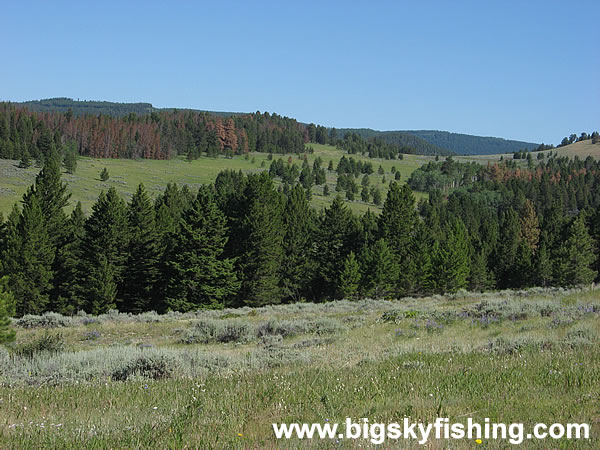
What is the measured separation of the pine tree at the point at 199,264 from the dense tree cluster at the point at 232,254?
0.09 m

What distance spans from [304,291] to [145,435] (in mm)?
55607

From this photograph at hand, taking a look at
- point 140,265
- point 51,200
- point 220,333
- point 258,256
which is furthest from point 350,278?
point 220,333

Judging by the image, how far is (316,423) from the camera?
18.7 feet

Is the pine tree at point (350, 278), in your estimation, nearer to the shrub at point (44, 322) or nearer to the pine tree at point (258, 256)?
the pine tree at point (258, 256)

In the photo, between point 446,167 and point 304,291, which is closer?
point 304,291

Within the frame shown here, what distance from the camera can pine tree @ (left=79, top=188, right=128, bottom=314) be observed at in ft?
140

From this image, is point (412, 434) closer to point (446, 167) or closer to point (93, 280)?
point (93, 280)

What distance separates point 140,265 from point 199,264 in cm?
717

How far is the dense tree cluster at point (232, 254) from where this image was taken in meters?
42.8

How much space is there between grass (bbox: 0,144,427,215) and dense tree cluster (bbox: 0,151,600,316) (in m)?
23.7

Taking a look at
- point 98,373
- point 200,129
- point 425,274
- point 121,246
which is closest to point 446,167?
point 200,129

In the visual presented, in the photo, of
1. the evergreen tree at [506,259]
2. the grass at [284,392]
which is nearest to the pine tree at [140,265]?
the grass at [284,392]

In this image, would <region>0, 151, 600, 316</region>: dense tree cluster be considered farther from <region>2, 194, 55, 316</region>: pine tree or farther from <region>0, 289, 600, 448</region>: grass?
<region>0, 289, 600, 448</region>: grass

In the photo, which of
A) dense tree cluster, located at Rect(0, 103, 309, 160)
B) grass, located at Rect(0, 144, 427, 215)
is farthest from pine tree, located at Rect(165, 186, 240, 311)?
dense tree cluster, located at Rect(0, 103, 309, 160)
